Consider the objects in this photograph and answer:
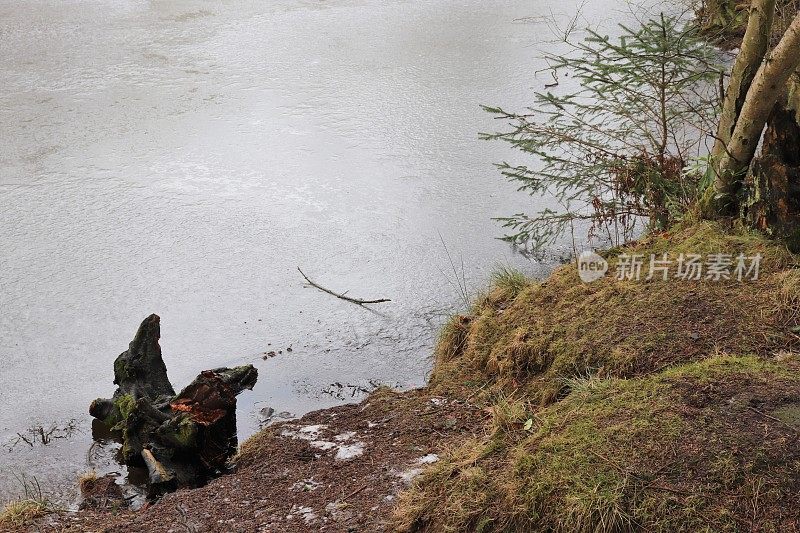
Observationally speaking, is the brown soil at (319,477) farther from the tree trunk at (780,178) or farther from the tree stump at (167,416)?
the tree trunk at (780,178)

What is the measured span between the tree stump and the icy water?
169 mm

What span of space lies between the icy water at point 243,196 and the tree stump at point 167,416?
169mm

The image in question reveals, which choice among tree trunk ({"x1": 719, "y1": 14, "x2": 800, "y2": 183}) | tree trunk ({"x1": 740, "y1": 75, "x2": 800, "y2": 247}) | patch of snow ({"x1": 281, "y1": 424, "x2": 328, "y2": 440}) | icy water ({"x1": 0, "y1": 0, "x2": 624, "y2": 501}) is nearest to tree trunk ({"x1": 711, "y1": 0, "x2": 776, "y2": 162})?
tree trunk ({"x1": 719, "y1": 14, "x2": 800, "y2": 183})

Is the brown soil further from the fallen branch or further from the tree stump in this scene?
the fallen branch

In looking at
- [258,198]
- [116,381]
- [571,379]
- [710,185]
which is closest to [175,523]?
[116,381]

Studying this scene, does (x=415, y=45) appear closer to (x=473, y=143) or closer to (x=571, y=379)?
(x=473, y=143)

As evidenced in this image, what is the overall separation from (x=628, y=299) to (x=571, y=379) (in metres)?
0.44

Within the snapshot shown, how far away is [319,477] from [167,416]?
0.78m

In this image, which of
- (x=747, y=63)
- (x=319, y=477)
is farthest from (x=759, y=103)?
(x=319, y=477)

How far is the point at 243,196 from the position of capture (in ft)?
17.4

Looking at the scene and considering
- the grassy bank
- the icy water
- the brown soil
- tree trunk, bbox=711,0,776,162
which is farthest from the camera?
the icy water

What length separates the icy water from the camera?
12.9 feet

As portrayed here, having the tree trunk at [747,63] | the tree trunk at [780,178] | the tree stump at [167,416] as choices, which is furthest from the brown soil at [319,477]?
the tree trunk at [747,63]

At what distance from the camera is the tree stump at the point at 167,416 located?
10.4ft
